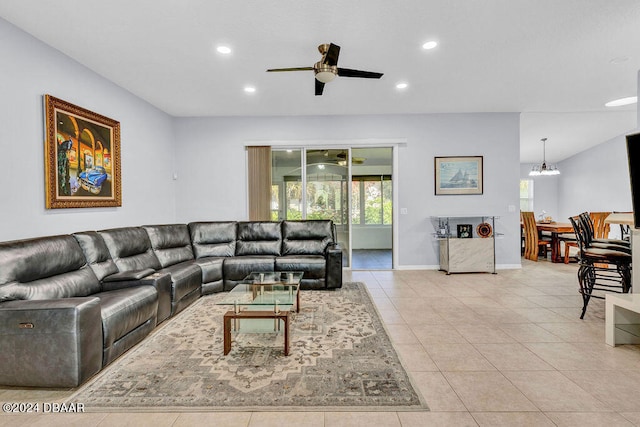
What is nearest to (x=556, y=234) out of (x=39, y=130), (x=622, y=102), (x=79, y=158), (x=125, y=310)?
(x=622, y=102)

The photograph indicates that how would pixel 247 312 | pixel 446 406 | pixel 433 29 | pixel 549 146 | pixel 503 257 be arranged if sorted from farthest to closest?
pixel 549 146 → pixel 503 257 → pixel 433 29 → pixel 247 312 → pixel 446 406

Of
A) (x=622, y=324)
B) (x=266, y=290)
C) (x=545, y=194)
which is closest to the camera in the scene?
(x=622, y=324)

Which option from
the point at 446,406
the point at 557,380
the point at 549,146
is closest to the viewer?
the point at 446,406

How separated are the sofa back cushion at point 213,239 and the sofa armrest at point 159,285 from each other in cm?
147

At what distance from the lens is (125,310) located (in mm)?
2492

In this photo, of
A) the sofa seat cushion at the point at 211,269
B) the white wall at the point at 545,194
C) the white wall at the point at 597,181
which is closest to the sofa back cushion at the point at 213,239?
the sofa seat cushion at the point at 211,269

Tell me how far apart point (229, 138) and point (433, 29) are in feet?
12.9

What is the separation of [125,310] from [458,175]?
5363 mm

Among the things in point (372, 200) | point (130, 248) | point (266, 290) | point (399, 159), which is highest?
point (399, 159)

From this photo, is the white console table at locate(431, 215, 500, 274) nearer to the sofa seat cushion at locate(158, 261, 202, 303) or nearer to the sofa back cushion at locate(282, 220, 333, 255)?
the sofa back cushion at locate(282, 220, 333, 255)

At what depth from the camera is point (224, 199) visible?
5.81m

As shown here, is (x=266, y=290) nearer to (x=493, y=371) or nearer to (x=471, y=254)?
(x=493, y=371)

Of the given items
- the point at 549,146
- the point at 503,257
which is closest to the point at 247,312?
the point at 503,257

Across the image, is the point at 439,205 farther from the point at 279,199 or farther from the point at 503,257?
the point at 279,199
